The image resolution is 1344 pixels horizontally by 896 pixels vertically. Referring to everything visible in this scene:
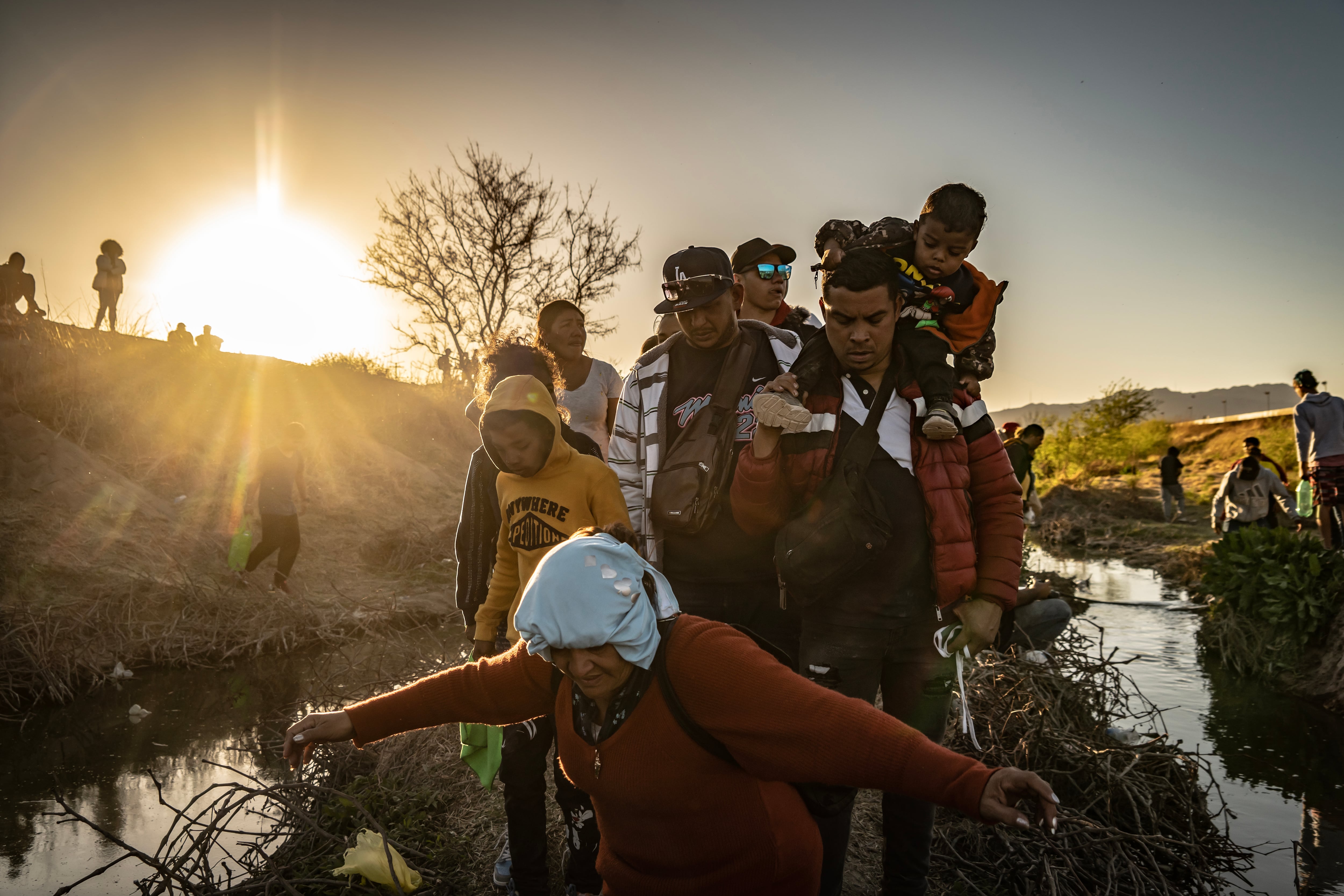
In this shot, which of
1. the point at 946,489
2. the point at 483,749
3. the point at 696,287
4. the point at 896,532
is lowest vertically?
the point at 483,749

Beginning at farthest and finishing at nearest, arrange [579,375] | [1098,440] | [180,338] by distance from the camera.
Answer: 1. [1098,440]
2. [180,338]
3. [579,375]

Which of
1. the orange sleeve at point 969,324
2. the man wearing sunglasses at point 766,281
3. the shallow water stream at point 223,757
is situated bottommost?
the shallow water stream at point 223,757

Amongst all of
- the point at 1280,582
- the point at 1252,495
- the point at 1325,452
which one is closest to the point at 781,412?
the point at 1280,582

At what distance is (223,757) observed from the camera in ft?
16.0

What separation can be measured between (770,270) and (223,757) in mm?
4547

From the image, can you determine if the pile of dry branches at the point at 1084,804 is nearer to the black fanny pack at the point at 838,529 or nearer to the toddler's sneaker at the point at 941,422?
the black fanny pack at the point at 838,529

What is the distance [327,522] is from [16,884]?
8684 mm

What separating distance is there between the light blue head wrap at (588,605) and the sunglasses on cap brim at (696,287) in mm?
1259

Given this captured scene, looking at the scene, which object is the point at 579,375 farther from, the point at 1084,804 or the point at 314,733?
the point at 1084,804

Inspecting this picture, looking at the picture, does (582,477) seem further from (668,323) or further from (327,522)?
(327,522)

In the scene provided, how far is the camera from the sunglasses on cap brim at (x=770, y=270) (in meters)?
3.61

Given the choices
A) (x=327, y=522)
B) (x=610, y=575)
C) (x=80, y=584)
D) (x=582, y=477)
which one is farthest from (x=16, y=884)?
(x=327, y=522)

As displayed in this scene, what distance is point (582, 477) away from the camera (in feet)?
8.86

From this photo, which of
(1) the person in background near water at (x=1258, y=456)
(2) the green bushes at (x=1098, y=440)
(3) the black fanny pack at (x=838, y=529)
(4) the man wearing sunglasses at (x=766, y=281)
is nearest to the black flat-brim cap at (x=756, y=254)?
(4) the man wearing sunglasses at (x=766, y=281)
